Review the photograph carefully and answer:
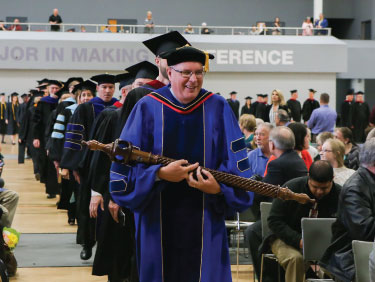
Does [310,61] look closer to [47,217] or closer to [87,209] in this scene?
[47,217]

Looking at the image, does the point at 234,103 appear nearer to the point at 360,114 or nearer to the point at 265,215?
the point at 360,114

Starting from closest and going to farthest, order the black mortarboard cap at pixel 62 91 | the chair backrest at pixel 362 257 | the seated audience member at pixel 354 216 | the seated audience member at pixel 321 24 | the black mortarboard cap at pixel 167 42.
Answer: the chair backrest at pixel 362 257, the seated audience member at pixel 354 216, the black mortarboard cap at pixel 167 42, the black mortarboard cap at pixel 62 91, the seated audience member at pixel 321 24

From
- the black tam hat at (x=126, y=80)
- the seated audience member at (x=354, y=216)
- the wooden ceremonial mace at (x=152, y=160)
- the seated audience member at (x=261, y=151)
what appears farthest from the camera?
the seated audience member at (x=261, y=151)

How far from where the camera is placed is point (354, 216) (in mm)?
4957

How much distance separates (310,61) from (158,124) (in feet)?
87.6

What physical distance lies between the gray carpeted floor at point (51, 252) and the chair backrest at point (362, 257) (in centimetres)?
341

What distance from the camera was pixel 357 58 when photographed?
32.4 metres

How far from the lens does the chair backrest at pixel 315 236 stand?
5602mm

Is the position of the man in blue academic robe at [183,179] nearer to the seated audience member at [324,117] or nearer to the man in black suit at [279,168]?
the man in black suit at [279,168]

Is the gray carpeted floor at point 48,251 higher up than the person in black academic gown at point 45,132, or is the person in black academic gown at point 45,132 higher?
the person in black academic gown at point 45,132

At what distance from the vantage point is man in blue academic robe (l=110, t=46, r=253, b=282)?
3834mm

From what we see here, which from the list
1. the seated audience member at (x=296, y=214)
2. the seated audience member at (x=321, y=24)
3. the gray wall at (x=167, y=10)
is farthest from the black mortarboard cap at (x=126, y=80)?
the gray wall at (x=167, y=10)

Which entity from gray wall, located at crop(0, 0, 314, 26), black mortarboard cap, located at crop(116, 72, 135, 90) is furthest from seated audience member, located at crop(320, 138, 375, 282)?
gray wall, located at crop(0, 0, 314, 26)

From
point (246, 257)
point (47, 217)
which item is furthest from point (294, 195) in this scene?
point (47, 217)
